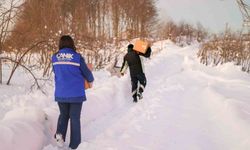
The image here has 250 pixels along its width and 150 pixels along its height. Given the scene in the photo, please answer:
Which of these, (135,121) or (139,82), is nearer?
(135,121)

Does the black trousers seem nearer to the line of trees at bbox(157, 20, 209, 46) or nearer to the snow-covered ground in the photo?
the snow-covered ground

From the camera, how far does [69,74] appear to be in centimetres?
564

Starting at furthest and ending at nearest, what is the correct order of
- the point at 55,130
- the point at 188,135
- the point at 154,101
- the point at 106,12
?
the point at 106,12 → the point at 154,101 → the point at 188,135 → the point at 55,130

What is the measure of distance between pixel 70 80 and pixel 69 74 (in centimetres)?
10

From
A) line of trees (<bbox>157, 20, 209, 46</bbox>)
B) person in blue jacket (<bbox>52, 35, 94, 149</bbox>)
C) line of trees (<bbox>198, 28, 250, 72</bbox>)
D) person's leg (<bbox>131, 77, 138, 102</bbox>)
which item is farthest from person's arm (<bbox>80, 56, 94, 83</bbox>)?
line of trees (<bbox>157, 20, 209, 46</bbox>)

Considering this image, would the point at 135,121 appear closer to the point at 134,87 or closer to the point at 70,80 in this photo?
the point at 70,80

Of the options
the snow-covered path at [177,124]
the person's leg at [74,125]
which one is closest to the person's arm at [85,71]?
the person's leg at [74,125]

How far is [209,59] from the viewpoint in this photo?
26.3 metres

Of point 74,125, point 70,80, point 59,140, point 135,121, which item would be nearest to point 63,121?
point 74,125

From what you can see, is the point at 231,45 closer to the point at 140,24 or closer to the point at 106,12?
the point at 106,12

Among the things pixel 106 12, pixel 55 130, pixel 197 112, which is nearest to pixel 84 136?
pixel 55 130

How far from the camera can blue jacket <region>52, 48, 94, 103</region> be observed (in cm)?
559

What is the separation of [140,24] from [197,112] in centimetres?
3288

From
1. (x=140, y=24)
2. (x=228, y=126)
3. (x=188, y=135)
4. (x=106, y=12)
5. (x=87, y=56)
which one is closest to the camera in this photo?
(x=188, y=135)
